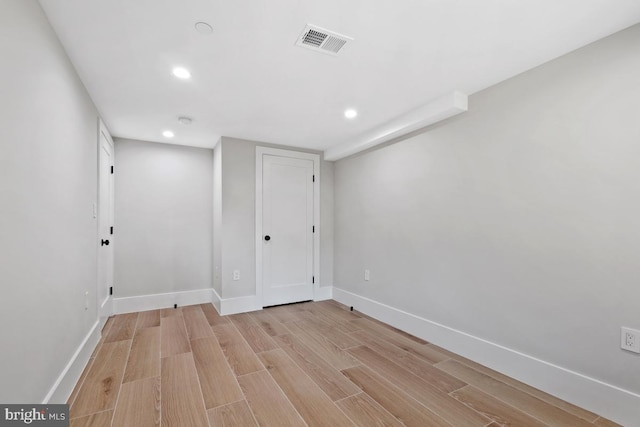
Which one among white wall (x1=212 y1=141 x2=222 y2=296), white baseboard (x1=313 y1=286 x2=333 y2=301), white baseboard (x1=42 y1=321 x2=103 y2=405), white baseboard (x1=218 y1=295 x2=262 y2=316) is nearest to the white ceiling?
white wall (x1=212 y1=141 x2=222 y2=296)

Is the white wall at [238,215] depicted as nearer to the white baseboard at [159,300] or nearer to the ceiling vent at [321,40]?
the white baseboard at [159,300]

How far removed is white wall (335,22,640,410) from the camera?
1640 millimetres

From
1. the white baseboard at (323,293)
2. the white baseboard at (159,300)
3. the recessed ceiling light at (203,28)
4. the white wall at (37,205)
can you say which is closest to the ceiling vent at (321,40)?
the recessed ceiling light at (203,28)

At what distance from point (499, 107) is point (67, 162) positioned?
125 inches

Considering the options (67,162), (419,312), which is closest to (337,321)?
(419,312)

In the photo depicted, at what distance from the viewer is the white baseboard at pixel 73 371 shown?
1617 mm

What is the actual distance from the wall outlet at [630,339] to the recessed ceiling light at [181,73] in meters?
3.24

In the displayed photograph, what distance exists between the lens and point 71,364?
190 cm

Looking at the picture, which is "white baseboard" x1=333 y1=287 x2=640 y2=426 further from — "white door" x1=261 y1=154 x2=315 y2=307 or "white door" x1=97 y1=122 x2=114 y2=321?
"white door" x1=97 y1=122 x2=114 y2=321

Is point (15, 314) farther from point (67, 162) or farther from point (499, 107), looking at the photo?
point (499, 107)

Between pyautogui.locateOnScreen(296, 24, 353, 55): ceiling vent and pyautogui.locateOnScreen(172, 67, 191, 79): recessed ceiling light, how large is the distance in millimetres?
890

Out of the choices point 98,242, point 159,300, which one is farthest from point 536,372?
point 159,300

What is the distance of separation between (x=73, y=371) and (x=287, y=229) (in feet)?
8.40

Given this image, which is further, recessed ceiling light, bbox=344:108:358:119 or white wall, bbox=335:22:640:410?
recessed ceiling light, bbox=344:108:358:119
